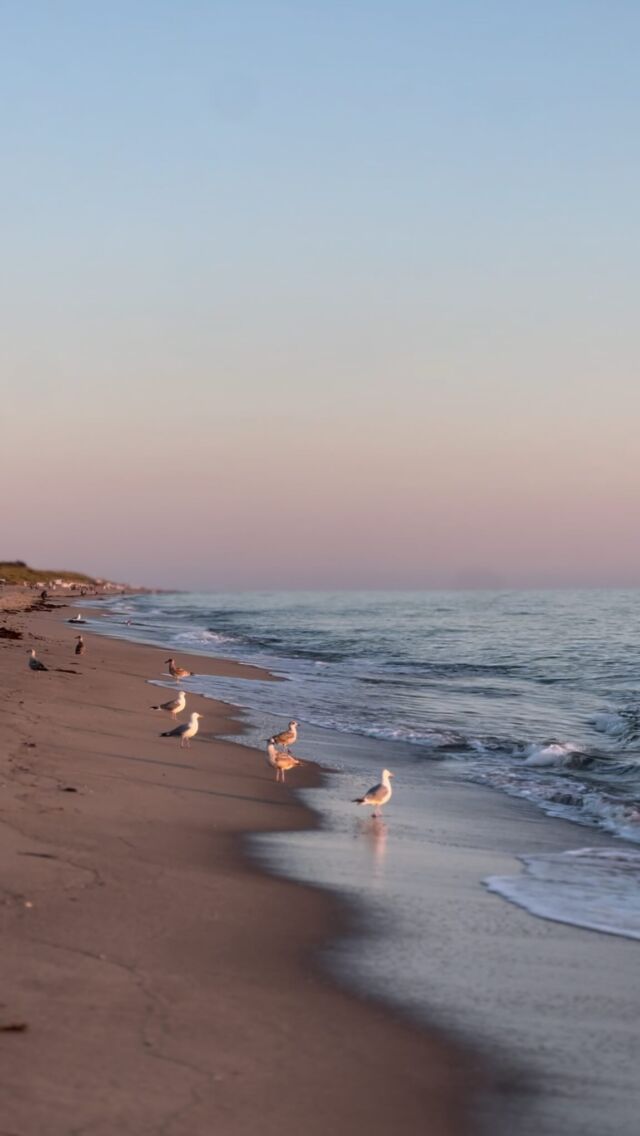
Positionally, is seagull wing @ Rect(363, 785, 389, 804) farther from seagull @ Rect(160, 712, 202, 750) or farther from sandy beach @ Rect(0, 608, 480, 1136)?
seagull @ Rect(160, 712, 202, 750)

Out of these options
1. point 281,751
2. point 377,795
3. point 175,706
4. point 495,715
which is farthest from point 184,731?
Result: point 495,715

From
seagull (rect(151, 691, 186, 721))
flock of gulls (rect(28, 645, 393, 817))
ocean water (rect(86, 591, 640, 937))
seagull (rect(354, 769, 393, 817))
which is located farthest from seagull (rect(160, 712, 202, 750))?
seagull (rect(354, 769, 393, 817))

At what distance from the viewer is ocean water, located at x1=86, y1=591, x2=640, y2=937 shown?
35.5 feet

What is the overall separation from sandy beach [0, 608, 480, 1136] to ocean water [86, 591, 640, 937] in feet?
8.08

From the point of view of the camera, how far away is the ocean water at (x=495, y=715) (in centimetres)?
1081

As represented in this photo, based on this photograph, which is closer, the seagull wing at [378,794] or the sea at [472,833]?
the sea at [472,833]

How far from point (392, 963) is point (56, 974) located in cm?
207

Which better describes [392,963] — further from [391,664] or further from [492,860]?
[391,664]

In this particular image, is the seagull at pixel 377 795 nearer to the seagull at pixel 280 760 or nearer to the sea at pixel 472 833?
the sea at pixel 472 833

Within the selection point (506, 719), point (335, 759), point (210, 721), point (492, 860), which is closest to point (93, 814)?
point (492, 860)

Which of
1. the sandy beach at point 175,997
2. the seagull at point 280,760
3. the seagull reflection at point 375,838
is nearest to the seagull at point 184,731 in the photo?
the seagull at point 280,760

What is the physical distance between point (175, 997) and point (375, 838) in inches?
210

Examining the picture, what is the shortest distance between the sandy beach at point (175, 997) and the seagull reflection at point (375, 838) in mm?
603

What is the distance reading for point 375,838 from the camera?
11438 mm
